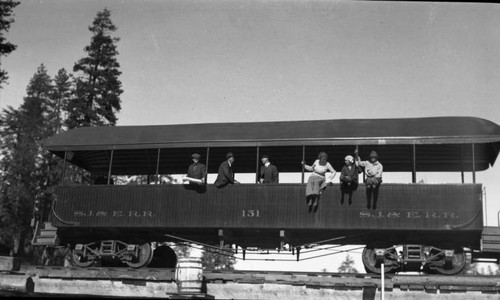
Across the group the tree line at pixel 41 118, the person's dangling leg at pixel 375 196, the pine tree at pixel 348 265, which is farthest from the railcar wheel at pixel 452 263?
the pine tree at pixel 348 265

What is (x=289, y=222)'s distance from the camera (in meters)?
16.0

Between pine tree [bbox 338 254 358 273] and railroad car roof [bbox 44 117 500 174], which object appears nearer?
railroad car roof [bbox 44 117 500 174]

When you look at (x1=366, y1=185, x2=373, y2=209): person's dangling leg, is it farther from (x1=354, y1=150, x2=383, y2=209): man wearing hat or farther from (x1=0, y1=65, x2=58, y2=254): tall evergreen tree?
(x1=0, y1=65, x2=58, y2=254): tall evergreen tree

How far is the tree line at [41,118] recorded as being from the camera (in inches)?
1542

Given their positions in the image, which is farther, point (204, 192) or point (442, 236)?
point (204, 192)

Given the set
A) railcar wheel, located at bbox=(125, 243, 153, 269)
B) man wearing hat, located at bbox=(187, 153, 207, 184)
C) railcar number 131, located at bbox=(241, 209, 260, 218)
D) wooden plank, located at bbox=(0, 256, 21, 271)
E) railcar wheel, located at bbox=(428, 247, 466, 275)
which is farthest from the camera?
railcar wheel, located at bbox=(125, 243, 153, 269)

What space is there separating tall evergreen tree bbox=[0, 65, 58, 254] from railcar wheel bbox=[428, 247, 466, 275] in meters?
35.6

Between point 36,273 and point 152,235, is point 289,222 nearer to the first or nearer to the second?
point 152,235

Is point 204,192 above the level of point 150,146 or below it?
below

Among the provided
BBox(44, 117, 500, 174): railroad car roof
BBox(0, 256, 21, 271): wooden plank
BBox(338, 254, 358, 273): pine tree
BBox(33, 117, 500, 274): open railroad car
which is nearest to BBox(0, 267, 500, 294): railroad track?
BBox(0, 256, 21, 271): wooden plank

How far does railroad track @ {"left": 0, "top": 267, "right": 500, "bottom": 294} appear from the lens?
13422mm

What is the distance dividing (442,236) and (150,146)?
26.8 feet

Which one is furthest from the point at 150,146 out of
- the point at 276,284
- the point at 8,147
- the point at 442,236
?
the point at 8,147

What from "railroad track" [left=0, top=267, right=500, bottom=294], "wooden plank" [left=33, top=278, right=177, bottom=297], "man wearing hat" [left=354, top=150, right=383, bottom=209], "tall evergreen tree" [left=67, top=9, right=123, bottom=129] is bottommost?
"wooden plank" [left=33, top=278, right=177, bottom=297]
